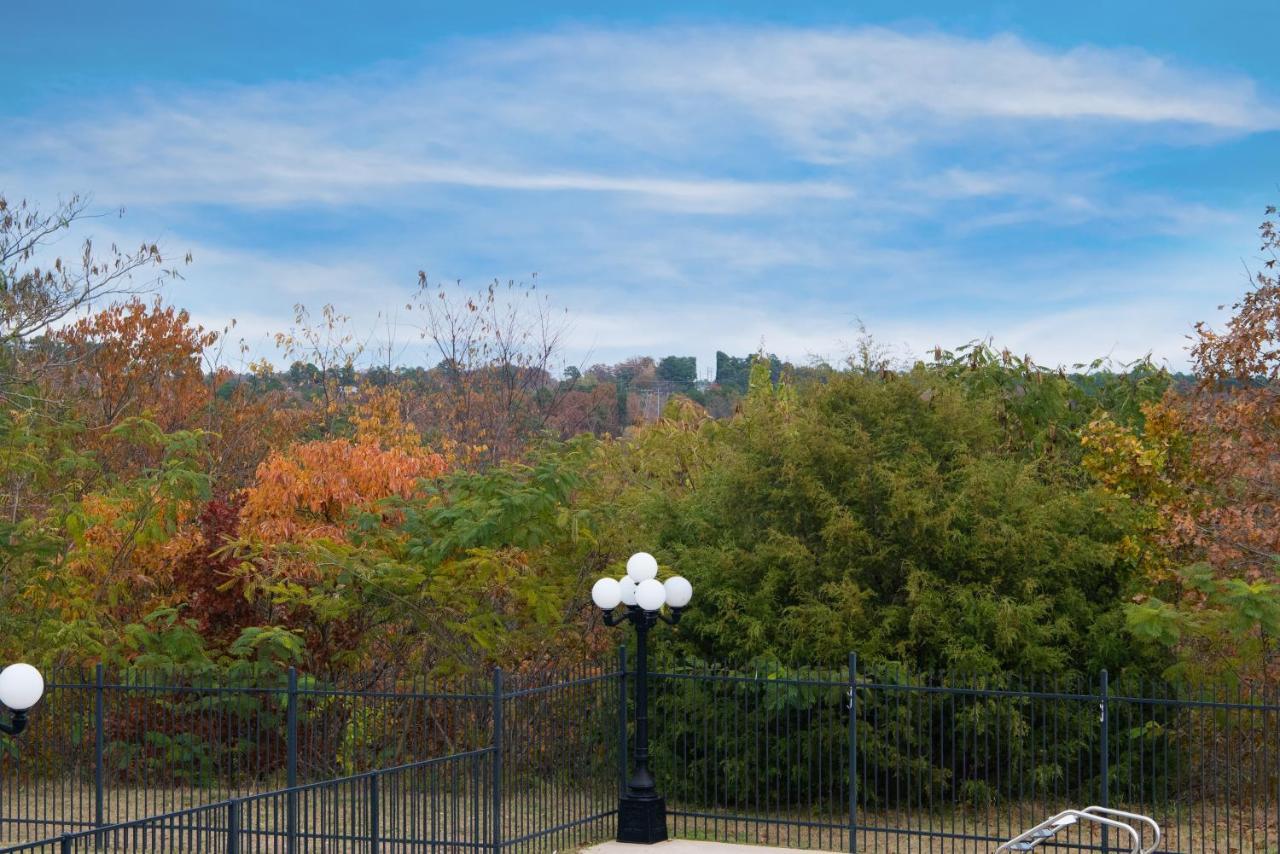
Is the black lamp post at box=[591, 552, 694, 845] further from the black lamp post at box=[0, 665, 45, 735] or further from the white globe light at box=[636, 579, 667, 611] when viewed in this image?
the black lamp post at box=[0, 665, 45, 735]

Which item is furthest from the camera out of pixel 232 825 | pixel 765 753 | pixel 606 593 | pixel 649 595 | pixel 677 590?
pixel 765 753

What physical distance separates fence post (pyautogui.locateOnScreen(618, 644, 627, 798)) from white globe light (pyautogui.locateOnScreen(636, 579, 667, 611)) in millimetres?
982

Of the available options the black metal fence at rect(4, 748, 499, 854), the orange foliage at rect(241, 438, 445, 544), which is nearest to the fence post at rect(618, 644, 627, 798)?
the black metal fence at rect(4, 748, 499, 854)

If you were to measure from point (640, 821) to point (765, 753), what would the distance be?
2.43 m

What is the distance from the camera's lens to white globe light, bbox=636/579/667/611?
535 inches

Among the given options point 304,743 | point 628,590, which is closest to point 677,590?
point 628,590

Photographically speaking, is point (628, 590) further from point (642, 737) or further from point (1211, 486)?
point (1211, 486)

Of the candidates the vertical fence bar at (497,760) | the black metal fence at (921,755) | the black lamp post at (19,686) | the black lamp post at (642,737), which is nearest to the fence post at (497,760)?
the vertical fence bar at (497,760)

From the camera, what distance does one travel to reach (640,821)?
1394 centimetres

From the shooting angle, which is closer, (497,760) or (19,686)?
(19,686)

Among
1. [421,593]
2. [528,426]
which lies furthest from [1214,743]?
[528,426]

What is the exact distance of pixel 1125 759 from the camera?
16.2 m

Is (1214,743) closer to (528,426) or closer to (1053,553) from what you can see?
(1053,553)

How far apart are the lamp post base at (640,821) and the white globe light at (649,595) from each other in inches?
77.0
